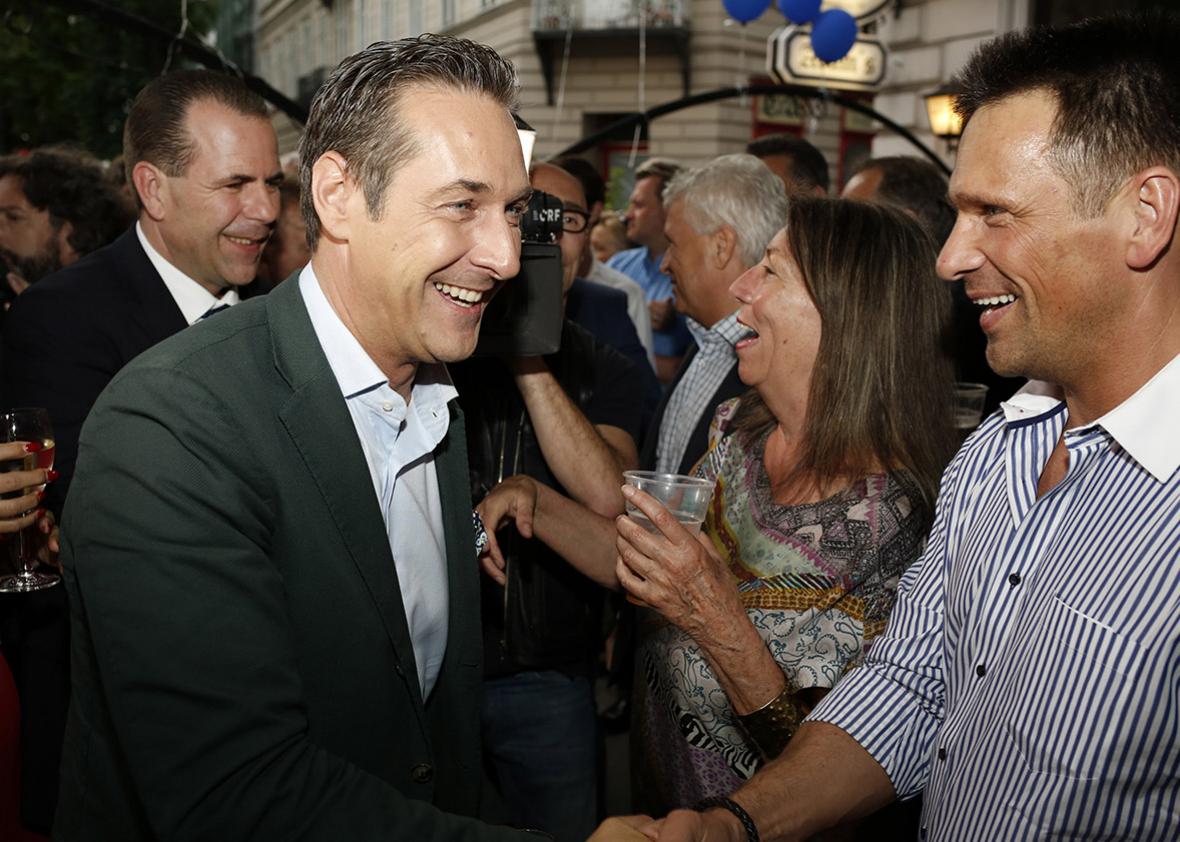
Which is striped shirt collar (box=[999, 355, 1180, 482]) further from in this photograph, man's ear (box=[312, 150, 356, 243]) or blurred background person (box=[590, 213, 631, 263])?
blurred background person (box=[590, 213, 631, 263])

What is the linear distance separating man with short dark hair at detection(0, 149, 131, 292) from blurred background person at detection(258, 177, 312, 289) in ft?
3.14

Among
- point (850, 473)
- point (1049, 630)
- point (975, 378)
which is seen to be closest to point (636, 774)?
point (850, 473)

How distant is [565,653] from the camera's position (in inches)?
104

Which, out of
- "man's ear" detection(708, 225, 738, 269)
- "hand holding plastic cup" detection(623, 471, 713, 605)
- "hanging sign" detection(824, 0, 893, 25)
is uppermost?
"hanging sign" detection(824, 0, 893, 25)

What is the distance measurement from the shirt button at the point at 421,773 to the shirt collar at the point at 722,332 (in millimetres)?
1868

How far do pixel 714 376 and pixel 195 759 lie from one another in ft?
7.31

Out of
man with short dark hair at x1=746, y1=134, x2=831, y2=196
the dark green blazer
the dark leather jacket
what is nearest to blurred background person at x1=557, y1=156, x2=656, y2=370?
man with short dark hair at x1=746, y1=134, x2=831, y2=196

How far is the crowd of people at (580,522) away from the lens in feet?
4.25

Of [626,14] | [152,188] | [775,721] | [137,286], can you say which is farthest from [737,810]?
[626,14]

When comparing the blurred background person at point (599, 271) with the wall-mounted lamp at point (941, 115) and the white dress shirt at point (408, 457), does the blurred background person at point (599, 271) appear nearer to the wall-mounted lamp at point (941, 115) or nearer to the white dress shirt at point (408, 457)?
the white dress shirt at point (408, 457)

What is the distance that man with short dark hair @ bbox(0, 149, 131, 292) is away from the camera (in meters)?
4.48

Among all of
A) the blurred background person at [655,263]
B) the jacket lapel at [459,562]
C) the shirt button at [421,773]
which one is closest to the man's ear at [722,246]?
the jacket lapel at [459,562]

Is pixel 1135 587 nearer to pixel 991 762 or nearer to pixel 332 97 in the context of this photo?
pixel 991 762

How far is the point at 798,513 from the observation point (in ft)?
7.07
